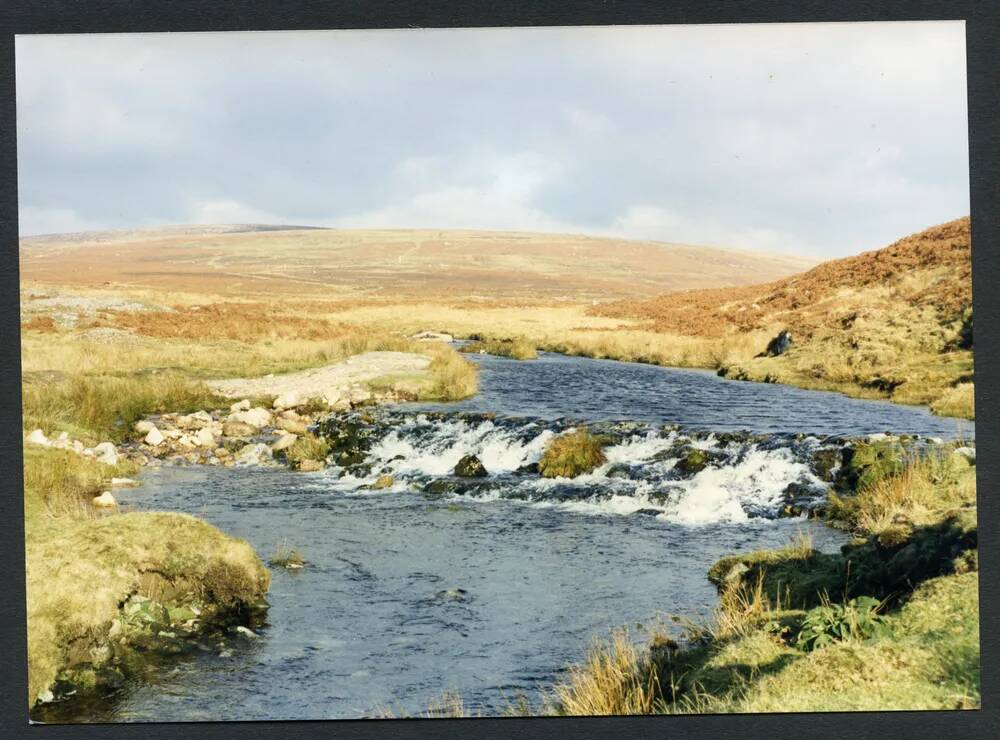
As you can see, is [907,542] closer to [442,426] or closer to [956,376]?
[956,376]

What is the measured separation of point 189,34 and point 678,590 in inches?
252

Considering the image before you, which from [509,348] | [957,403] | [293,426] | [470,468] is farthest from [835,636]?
[293,426]

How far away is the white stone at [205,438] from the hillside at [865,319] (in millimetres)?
4283

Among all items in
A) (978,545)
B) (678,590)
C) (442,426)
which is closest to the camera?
(978,545)

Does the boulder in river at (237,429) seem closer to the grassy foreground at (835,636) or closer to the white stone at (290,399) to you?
the white stone at (290,399)

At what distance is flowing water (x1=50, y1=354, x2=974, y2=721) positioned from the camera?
6.63 m

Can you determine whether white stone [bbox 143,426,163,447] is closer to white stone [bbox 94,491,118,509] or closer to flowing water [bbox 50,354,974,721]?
flowing water [bbox 50,354,974,721]

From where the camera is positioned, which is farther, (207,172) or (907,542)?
(207,172)

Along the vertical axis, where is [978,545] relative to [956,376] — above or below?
below

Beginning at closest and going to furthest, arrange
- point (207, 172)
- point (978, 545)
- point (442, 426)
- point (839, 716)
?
point (839, 716), point (978, 545), point (207, 172), point (442, 426)

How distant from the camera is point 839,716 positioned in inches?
246

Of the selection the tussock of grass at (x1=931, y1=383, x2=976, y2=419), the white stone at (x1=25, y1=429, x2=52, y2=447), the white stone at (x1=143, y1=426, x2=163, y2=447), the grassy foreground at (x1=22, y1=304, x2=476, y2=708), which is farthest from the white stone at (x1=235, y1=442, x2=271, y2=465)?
the tussock of grass at (x1=931, y1=383, x2=976, y2=419)

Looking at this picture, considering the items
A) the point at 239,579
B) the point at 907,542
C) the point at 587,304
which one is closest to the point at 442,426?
the point at 587,304

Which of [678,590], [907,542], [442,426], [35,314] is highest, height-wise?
[35,314]
